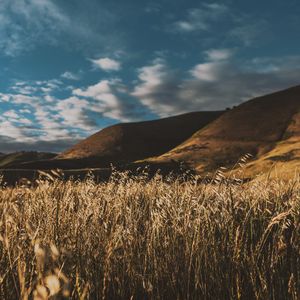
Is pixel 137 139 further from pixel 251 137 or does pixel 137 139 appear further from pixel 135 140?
pixel 251 137

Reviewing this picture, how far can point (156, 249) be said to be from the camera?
5219 mm

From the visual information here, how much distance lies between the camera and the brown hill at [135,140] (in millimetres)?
107125

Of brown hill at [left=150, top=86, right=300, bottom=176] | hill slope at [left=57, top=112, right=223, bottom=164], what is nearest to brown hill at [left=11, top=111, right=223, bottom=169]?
hill slope at [left=57, top=112, right=223, bottom=164]

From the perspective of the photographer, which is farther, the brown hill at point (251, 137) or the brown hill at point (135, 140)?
the brown hill at point (135, 140)

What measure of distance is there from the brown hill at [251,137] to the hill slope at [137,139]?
16.7 metres

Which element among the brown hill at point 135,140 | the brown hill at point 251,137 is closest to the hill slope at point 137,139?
the brown hill at point 135,140

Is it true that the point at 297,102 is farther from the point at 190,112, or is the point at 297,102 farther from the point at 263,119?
the point at 190,112

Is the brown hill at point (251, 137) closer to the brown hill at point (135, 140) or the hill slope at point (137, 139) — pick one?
the brown hill at point (135, 140)

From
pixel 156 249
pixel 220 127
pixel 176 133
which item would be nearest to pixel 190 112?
pixel 176 133

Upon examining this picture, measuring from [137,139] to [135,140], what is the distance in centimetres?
116

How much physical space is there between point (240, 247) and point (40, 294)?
389 centimetres

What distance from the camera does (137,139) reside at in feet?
398

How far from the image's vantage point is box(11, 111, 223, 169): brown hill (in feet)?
351

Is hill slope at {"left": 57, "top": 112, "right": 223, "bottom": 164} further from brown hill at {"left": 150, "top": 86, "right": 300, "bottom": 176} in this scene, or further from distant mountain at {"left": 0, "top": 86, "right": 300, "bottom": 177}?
brown hill at {"left": 150, "top": 86, "right": 300, "bottom": 176}
